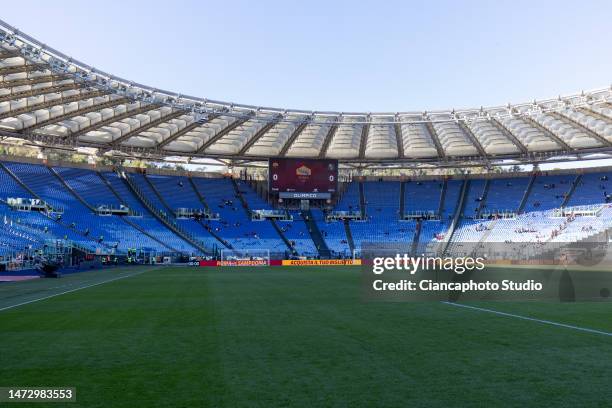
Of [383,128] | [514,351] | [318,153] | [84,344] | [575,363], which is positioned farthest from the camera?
[318,153]

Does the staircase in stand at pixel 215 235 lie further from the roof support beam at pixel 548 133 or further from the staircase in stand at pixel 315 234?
the roof support beam at pixel 548 133

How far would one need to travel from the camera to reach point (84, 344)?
9.66 metres

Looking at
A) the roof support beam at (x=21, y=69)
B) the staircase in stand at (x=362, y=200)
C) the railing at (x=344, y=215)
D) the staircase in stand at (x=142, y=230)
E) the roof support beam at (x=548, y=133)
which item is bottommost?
the staircase in stand at (x=142, y=230)

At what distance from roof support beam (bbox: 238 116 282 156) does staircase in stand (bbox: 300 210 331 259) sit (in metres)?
14.3

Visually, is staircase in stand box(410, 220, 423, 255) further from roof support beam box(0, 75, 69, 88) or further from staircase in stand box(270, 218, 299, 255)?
roof support beam box(0, 75, 69, 88)

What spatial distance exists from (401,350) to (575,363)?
2.76 meters

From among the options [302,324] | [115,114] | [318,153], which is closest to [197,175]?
[318,153]

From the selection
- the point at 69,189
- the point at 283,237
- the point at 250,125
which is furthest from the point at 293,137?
the point at 69,189

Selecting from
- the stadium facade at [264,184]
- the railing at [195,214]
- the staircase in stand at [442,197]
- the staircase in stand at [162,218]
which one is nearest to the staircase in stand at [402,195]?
the stadium facade at [264,184]

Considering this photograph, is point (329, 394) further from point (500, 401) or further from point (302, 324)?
point (302, 324)

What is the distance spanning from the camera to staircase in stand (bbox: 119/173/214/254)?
63.2m

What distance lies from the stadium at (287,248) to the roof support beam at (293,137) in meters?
0.29

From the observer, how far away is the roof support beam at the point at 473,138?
182 feet

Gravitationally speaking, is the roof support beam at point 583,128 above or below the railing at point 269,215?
above
